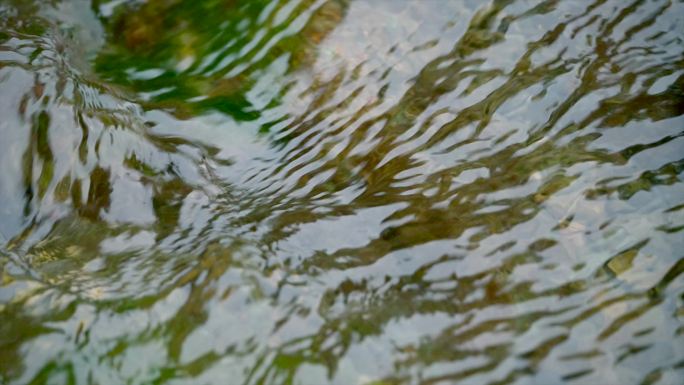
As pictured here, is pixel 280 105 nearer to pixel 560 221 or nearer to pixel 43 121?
pixel 43 121

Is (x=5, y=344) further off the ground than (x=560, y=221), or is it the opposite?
(x=5, y=344)

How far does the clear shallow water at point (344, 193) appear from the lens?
2.33 meters

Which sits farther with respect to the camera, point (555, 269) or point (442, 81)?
point (442, 81)

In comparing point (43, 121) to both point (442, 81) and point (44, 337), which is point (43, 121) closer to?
point (44, 337)

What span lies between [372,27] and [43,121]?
1669 mm

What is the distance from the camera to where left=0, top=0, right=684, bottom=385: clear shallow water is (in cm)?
233

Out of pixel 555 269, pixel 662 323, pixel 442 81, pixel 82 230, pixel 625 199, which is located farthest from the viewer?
pixel 442 81

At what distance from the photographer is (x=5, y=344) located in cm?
240

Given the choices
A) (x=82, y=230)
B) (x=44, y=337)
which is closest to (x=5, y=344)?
(x=44, y=337)

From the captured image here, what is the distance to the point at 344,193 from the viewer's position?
2988mm

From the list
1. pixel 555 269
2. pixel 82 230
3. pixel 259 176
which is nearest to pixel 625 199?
pixel 555 269

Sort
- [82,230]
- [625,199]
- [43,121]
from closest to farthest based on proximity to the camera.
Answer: [625,199]
[82,230]
[43,121]

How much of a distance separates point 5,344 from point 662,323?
2.11 metres

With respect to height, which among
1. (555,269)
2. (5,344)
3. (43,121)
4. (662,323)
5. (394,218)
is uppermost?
(43,121)
